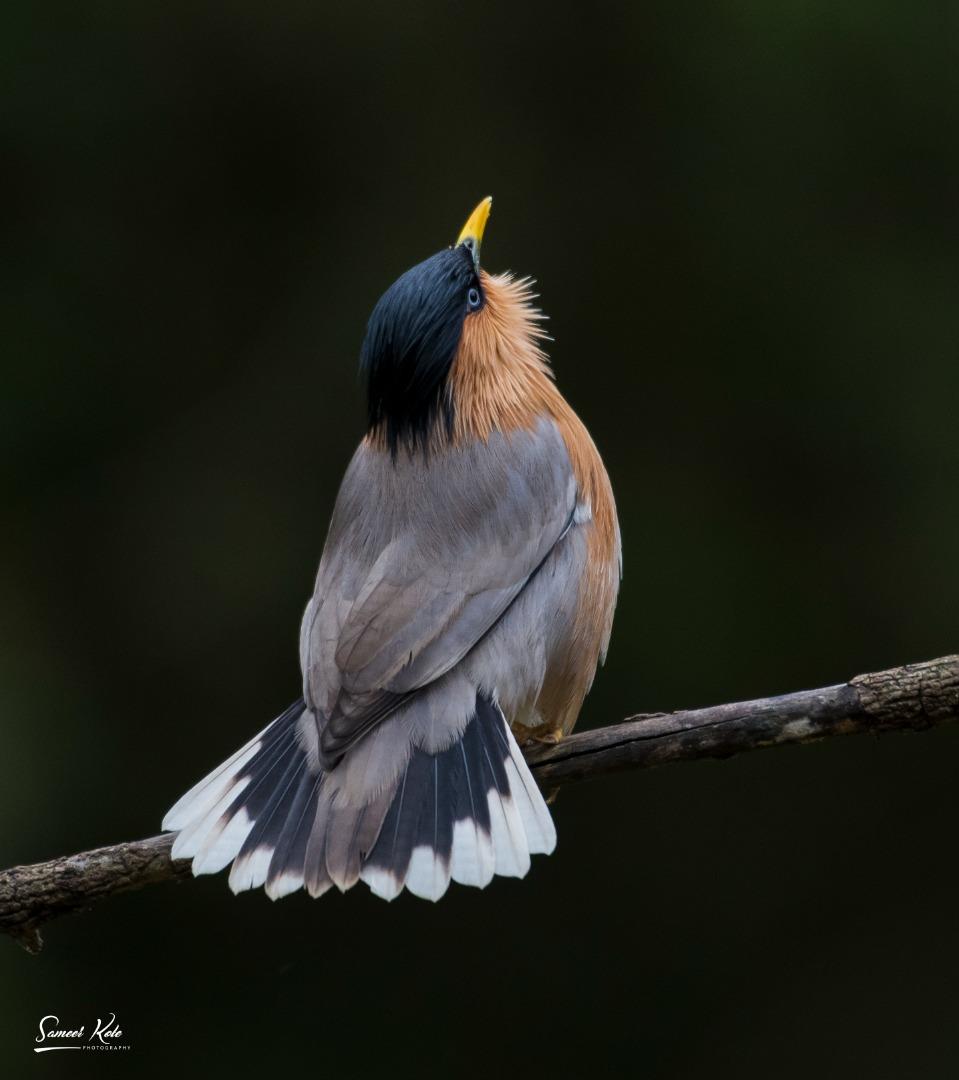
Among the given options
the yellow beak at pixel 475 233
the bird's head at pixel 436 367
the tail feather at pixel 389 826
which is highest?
the yellow beak at pixel 475 233

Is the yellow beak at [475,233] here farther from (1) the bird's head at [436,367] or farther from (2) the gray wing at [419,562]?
(2) the gray wing at [419,562]

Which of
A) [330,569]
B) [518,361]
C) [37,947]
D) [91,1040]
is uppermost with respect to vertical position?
[518,361]

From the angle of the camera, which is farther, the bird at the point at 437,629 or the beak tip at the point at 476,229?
the beak tip at the point at 476,229

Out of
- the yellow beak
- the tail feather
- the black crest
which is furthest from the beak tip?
the tail feather

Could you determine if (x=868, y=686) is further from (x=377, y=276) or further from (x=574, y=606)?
(x=377, y=276)

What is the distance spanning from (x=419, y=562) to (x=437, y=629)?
283 mm

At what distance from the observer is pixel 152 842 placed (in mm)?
3957

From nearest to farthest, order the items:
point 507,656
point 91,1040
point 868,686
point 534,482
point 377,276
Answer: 1. point 868,686
2. point 507,656
3. point 534,482
4. point 91,1040
5. point 377,276

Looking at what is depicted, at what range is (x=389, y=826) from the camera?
3.95 metres

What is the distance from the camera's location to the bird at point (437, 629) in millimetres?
3924

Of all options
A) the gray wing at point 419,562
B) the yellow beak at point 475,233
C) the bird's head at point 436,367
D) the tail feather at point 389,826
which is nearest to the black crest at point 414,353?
the bird's head at point 436,367

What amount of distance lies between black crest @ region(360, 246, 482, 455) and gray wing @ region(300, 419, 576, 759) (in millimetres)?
131

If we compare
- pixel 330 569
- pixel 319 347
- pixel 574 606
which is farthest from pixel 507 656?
pixel 319 347

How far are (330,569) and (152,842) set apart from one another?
3.50 ft
